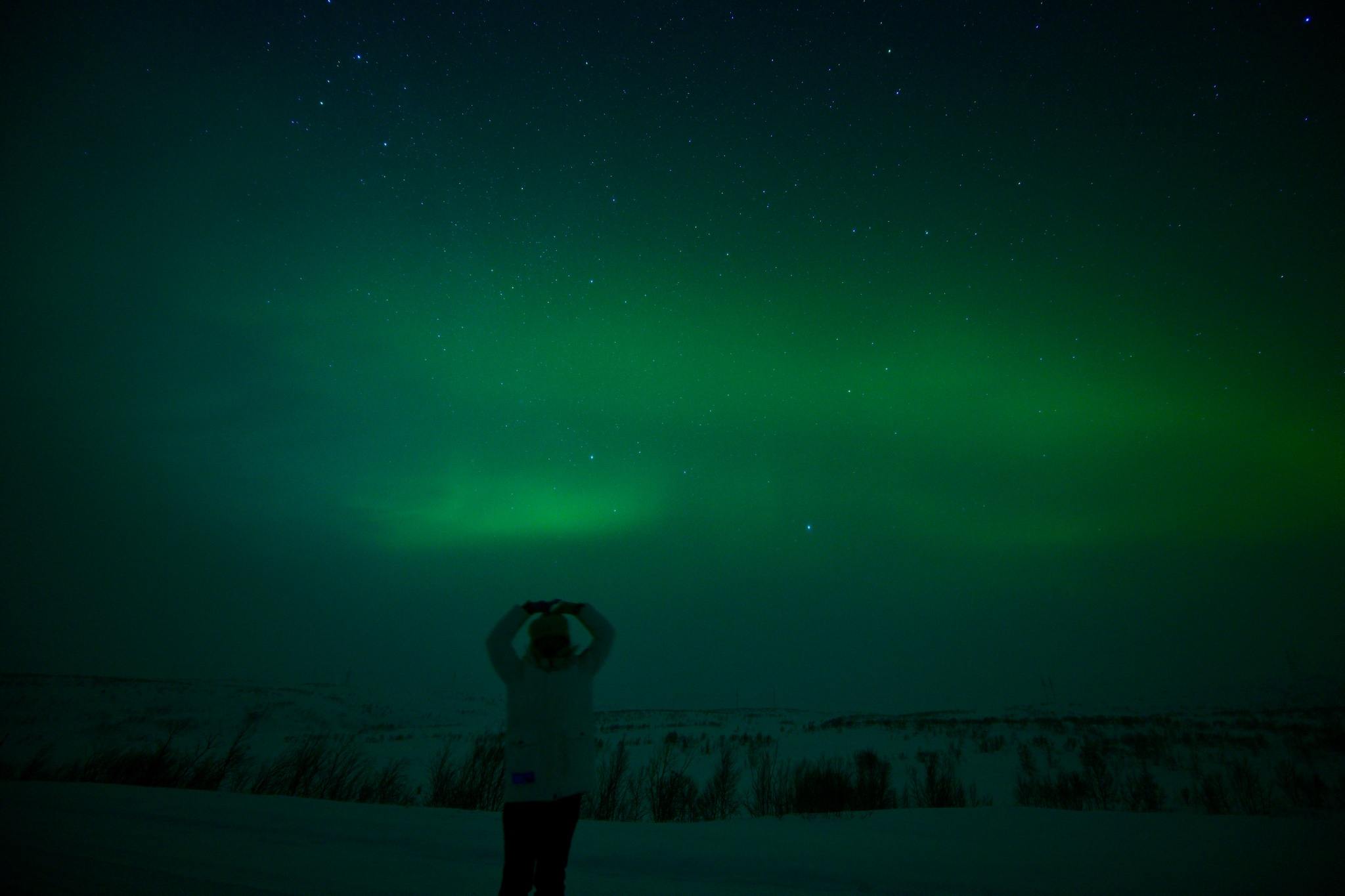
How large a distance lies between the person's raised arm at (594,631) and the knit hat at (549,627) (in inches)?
5.8

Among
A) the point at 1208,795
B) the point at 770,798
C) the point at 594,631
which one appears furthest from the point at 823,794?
the point at 594,631

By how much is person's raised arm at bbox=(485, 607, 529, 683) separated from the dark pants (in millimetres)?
688

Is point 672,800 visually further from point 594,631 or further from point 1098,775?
point 1098,775

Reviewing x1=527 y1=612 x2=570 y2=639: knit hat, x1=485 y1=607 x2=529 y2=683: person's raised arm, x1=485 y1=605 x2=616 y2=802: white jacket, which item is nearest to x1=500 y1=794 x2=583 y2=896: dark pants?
x1=485 y1=605 x2=616 y2=802: white jacket

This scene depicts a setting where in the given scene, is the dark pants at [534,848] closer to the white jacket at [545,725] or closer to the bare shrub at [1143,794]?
the white jacket at [545,725]

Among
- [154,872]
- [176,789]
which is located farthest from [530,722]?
[176,789]

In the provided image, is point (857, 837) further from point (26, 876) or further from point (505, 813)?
point (26, 876)

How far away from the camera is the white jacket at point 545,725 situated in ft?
11.2

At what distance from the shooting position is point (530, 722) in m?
3.50

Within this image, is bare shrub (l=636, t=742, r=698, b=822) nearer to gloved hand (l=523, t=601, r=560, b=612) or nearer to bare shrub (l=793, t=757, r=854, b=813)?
bare shrub (l=793, t=757, r=854, b=813)

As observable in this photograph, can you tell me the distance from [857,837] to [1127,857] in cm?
269

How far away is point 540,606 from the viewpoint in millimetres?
3982

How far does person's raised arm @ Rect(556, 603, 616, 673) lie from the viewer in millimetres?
3863


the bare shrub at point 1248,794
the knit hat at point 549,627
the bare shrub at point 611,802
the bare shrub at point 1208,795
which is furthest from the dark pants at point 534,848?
the bare shrub at point 1248,794
